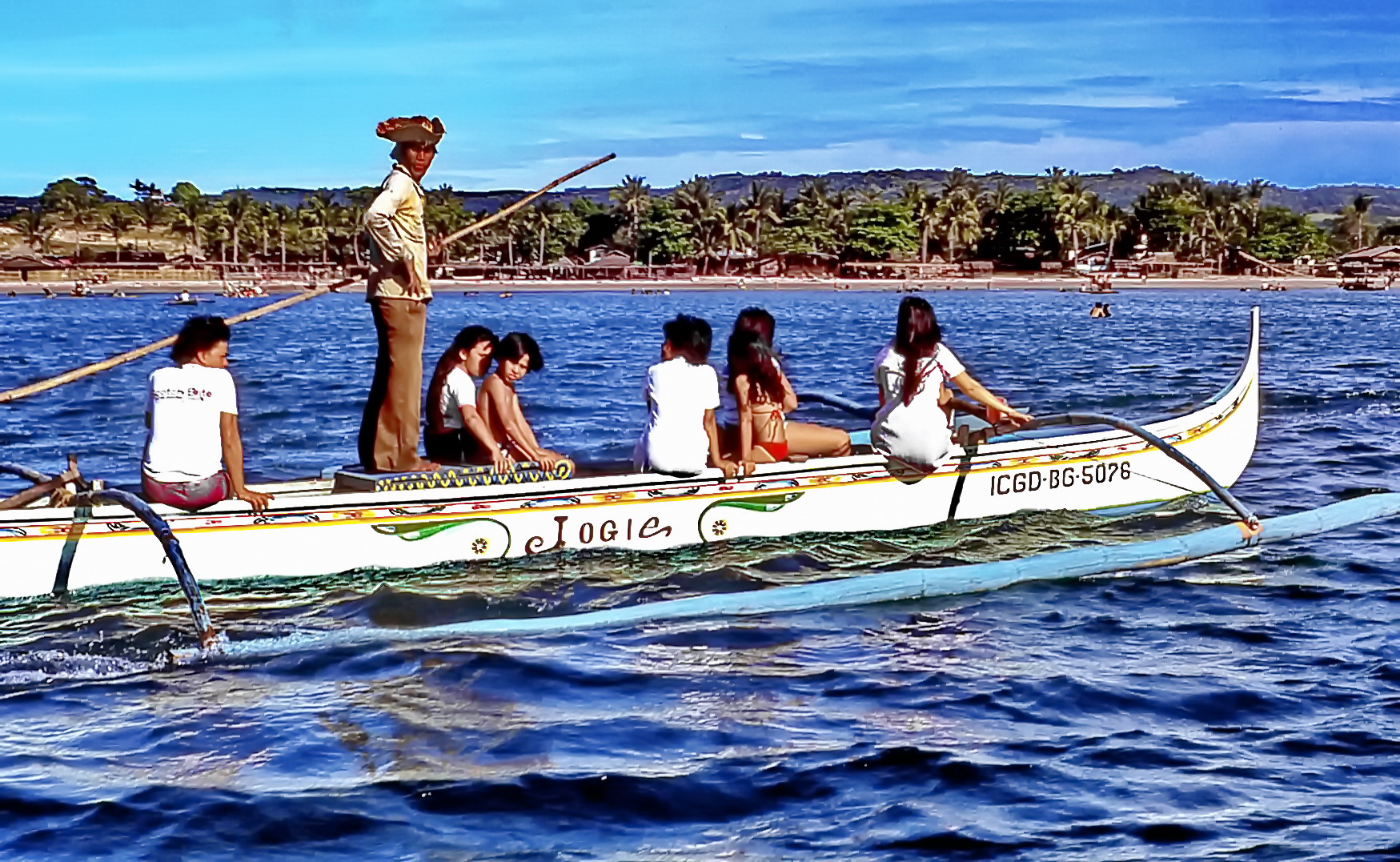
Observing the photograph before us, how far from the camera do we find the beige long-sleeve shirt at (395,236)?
9.80 metres

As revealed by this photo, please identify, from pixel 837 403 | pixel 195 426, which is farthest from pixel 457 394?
pixel 837 403

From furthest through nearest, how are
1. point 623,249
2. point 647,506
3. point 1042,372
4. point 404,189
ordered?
point 623,249 → point 1042,372 → point 647,506 → point 404,189

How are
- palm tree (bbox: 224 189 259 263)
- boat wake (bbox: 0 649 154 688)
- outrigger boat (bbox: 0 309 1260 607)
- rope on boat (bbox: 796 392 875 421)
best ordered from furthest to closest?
palm tree (bbox: 224 189 259 263) < rope on boat (bbox: 796 392 875 421) < outrigger boat (bbox: 0 309 1260 607) < boat wake (bbox: 0 649 154 688)

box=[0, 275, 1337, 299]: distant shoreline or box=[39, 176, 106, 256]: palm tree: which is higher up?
box=[39, 176, 106, 256]: palm tree

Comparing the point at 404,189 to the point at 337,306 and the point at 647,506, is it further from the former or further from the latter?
the point at 337,306

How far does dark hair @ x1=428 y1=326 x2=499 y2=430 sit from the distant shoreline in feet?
383

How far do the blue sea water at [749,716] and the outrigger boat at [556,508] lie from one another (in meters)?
0.16

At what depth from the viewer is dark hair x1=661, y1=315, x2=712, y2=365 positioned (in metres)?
10.5

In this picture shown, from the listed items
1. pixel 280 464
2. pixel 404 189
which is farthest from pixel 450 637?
pixel 280 464

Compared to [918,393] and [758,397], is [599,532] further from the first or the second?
[918,393]

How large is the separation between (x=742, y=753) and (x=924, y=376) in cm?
437

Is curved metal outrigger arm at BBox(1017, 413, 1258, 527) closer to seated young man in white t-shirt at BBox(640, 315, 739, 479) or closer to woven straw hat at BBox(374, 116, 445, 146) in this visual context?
seated young man in white t-shirt at BBox(640, 315, 739, 479)

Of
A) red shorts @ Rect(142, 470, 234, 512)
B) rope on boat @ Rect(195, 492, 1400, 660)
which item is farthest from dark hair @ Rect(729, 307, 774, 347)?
red shorts @ Rect(142, 470, 234, 512)

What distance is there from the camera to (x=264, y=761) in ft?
24.1
